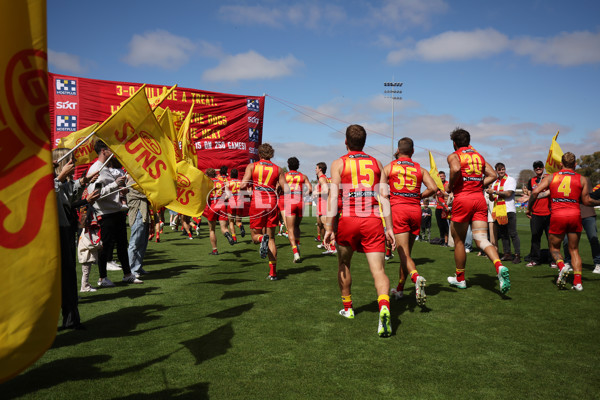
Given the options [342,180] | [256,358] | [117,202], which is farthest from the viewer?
[117,202]

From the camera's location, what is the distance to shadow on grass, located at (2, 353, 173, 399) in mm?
3328

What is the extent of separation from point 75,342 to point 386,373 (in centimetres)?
333

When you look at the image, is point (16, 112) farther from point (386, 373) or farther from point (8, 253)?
point (386, 373)

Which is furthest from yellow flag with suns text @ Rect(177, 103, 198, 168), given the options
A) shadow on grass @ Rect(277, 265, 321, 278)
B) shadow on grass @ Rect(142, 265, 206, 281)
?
shadow on grass @ Rect(277, 265, 321, 278)

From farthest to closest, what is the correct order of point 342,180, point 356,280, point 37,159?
point 356,280, point 342,180, point 37,159

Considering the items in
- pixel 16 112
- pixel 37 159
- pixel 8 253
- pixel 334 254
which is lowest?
pixel 334 254

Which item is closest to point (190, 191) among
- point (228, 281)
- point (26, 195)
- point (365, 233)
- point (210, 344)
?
point (228, 281)

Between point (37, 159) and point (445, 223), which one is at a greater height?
point (37, 159)

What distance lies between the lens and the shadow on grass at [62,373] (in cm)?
333

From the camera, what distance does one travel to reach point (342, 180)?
498cm

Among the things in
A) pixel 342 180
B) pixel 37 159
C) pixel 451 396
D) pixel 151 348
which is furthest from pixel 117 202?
pixel 451 396

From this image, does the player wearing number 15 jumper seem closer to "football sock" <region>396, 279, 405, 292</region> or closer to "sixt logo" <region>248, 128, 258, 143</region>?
"football sock" <region>396, 279, 405, 292</region>

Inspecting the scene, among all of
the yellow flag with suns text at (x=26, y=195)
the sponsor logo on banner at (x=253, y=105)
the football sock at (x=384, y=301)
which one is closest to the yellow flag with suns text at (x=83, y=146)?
the sponsor logo on banner at (x=253, y=105)

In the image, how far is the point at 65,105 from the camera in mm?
15211
